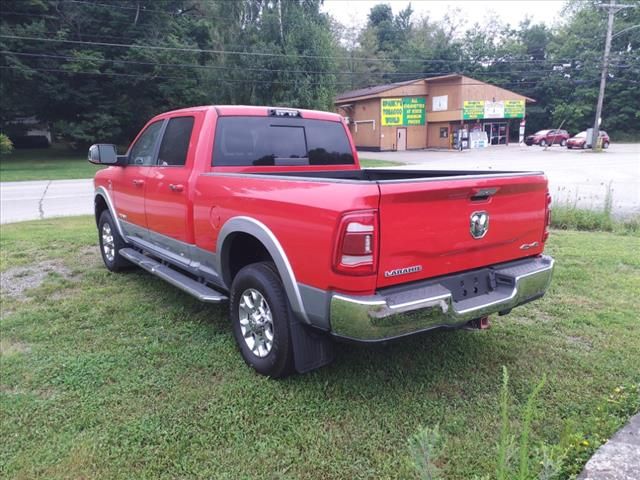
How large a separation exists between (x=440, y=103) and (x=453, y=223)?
150 ft

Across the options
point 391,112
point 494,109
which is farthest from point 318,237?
point 494,109

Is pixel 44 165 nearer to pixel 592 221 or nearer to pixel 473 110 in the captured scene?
pixel 592 221

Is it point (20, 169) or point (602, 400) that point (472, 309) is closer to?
point (602, 400)

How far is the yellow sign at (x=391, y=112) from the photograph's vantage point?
4308cm

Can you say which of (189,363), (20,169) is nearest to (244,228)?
(189,363)

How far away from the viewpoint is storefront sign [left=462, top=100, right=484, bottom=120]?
144 ft

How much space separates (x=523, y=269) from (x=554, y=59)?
70.8 metres

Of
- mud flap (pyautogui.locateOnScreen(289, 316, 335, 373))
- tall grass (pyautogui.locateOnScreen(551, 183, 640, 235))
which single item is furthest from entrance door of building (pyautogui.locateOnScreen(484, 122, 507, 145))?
mud flap (pyautogui.locateOnScreen(289, 316, 335, 373))

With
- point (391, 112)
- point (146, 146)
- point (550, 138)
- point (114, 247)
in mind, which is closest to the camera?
point (146, 146)

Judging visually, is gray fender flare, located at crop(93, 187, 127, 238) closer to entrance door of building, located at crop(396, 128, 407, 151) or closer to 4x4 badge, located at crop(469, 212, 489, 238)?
4x4 badge, located at crop(469, 212, 489, 238)

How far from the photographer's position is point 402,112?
146 ft

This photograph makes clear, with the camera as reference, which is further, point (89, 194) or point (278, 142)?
point (89, 194)

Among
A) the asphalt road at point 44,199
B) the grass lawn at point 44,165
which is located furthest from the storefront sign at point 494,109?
the asphalt road at point 44,199

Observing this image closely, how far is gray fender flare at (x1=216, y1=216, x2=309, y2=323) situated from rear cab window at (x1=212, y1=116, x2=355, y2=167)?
0.90 meters
